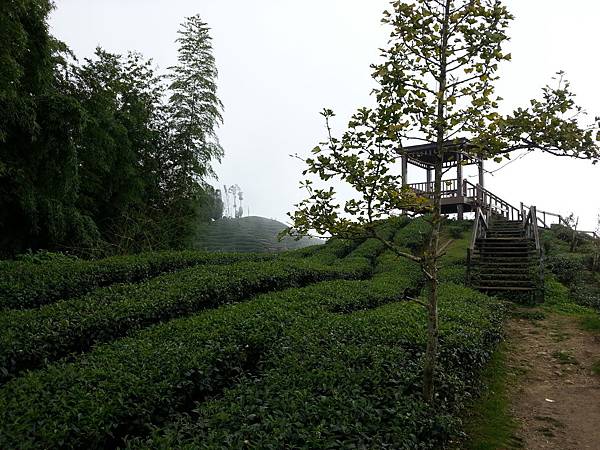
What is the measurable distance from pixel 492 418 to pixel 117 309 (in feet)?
19.6

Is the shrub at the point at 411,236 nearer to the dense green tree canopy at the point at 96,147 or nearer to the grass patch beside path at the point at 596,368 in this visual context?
the dense green tree canopy at the point at 96,147

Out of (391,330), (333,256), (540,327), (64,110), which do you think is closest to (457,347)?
(391,330)

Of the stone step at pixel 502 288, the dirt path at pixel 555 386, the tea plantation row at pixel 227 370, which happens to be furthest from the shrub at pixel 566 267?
the tea plantation row at pixel 227 370

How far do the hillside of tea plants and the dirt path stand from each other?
602 mm

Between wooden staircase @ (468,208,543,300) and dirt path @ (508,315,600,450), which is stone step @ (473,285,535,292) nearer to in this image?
wooden staircase @ (468,208,543,300)

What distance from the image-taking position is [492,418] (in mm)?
5340

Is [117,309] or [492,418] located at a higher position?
[117,309]

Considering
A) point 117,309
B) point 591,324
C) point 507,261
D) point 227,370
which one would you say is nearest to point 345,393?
point 227,370

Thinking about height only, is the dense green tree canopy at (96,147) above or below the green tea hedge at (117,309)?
above

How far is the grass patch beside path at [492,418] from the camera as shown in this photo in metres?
4.71

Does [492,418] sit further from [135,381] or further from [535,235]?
[535,235]

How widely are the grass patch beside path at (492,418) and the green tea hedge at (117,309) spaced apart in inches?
209

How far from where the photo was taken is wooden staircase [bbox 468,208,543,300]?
1270cm

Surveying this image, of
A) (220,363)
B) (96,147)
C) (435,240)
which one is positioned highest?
(96,147)
